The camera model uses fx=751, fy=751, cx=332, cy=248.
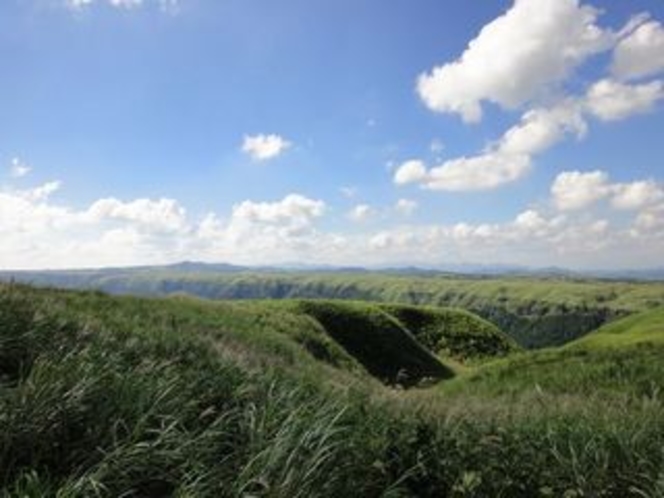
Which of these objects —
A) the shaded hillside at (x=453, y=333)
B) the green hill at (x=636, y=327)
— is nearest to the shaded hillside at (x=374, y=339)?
the shaded hillside at (x=453, y=333)

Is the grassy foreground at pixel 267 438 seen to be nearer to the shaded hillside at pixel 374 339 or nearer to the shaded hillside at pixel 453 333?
the shaded hillside at pixel 374 339

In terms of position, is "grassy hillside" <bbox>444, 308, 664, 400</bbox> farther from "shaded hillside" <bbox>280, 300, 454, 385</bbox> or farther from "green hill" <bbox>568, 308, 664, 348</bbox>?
"shaded hillside" <bbox>280, 300, 454, 385</bbox>

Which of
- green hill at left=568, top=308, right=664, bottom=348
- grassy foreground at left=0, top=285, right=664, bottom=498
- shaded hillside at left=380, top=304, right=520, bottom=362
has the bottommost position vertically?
shaded hillside at left=380, top=304, right=520, bottom=362

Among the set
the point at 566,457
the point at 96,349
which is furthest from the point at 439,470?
the point at 96,349

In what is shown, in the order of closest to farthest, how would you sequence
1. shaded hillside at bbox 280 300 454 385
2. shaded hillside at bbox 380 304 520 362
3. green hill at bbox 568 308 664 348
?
green hill at bbox 568 308 664 348
shaded hillside at bbox 280 300 454 385
shaded hillside at bbox 380 304 520 362

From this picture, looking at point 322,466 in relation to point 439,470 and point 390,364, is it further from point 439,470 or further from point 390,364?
point 390,364

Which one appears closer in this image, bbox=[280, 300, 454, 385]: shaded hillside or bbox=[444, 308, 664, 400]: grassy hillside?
bbox=[444, 308, 664, 400]: grassy hillside

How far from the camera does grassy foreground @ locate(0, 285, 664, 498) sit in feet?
17.6

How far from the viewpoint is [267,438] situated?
6238 mm

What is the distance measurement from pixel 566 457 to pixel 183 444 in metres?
3.49

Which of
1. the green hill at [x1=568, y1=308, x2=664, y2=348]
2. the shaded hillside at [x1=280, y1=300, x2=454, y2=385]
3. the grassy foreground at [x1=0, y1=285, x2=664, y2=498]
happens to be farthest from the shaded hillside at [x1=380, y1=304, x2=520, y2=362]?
the grassy foreground at [x1=0, y1=285, x2=664, y2=498]

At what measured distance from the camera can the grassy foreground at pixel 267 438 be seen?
5375 mm

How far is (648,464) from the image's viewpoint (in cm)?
648

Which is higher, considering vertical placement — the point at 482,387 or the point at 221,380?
the point at 221,380
